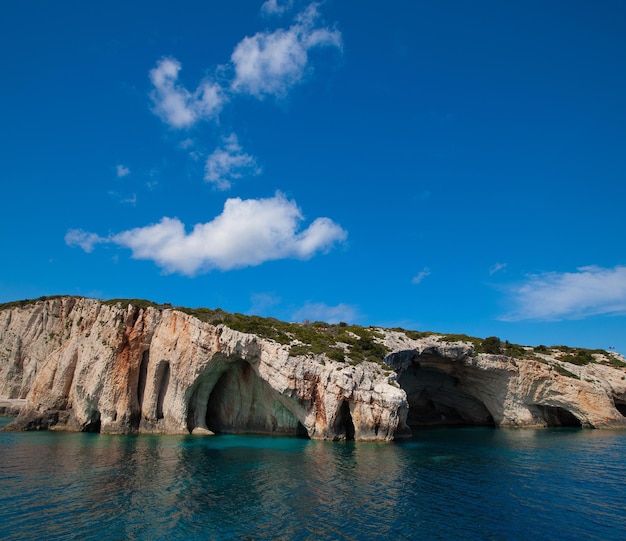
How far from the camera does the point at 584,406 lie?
184ft

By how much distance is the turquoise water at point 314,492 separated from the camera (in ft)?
62.2

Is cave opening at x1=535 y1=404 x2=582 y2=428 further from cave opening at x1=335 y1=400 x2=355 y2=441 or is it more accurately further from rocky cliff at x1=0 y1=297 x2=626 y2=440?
cave opening at x1=335 y1=400 x2=355 y2=441

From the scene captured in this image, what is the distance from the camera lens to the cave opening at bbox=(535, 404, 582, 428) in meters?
61.8

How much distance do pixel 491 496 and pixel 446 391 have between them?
4841cm

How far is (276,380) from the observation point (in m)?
47.6

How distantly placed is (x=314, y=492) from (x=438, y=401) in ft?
178

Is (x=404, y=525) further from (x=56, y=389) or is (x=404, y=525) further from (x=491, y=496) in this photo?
(x=56, y=389)

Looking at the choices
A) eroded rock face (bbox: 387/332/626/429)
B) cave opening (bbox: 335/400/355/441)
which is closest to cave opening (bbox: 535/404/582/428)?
eroded rock face (bbox: 387/332/626/429)

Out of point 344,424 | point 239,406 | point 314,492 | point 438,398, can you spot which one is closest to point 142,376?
point 239,406

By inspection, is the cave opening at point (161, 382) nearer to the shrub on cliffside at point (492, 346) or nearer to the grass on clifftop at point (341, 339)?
the grass on clifftop at point (341, 339)

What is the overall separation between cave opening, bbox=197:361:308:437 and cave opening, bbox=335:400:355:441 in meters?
6.50

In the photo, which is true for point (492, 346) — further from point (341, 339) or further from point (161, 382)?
point (161, 382)

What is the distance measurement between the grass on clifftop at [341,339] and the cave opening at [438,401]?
7.05 metres

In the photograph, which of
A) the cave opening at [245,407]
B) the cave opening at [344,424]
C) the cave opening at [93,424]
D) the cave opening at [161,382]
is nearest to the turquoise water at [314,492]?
the cave opening at [344,424]
